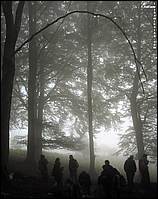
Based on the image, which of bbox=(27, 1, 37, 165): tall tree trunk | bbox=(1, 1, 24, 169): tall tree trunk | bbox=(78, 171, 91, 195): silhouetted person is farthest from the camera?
bbox=(27, 1, 37, 165): tall tree trunk

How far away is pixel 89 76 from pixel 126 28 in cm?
483

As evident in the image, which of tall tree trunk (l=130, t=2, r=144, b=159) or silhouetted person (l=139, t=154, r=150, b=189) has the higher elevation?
tall tree trunk (l=130, t=2, r=144, b=159)

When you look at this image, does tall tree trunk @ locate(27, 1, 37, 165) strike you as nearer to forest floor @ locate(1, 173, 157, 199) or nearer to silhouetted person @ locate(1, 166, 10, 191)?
forest floor @ locate(1, 173, 157, 199)

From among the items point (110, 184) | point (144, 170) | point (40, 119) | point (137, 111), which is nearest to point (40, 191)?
point (110, 184)

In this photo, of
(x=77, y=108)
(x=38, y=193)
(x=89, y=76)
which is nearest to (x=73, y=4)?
(x=89, y=76)

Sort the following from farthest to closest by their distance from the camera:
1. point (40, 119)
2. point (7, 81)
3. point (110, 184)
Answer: point (40, 119)
point (7, 81)
point (110, 184)

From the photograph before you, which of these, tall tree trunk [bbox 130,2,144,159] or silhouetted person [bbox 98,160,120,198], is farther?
tall tree trunk [bbox 130,2,144,159]

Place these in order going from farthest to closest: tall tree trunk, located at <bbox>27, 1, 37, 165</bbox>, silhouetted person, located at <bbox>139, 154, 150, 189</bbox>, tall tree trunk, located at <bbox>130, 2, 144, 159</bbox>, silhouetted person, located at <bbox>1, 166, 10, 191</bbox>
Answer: tall tree trunk, located at <bbox>130, 2, 144, 159</bbox>
tall tree trunk, located at <bbox>27, 1, 37, 165</bbox>
silhouetted person, located at <bbox>139, 154, 150, 189</bbox>
silhouetted person, located at <bbox>1, 166, 10, 191</bbox>

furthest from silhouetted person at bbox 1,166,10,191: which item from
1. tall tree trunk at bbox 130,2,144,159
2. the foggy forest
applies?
tall tree trunk at bbox 130,2,144,159

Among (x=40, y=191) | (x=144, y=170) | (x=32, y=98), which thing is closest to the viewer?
(x=40, y=191)

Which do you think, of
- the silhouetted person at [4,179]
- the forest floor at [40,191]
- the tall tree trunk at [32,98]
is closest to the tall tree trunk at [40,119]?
the tall tree trunk at [32,98]

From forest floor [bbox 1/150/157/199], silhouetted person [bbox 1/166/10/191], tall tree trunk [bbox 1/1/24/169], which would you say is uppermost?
tall tree trunk [bbox 1/1/24/169]

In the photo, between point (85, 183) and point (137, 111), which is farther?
point (137, 111)

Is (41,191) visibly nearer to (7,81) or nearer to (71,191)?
(71,191)
